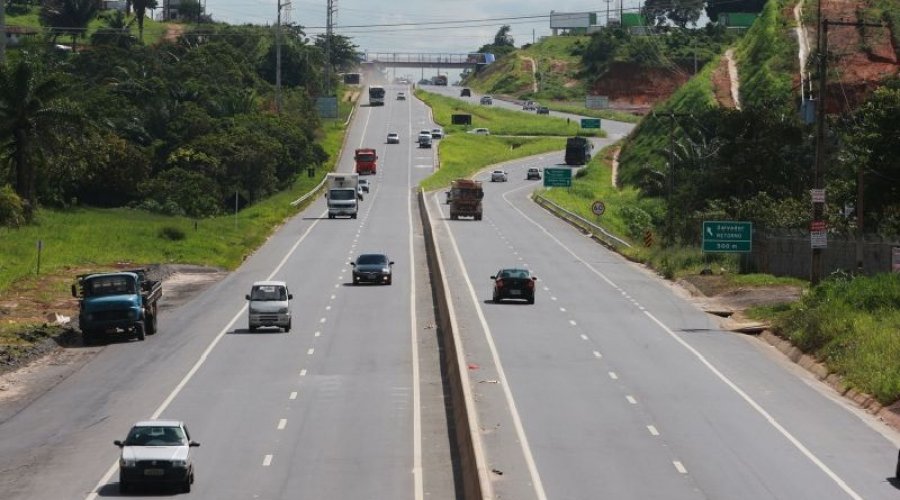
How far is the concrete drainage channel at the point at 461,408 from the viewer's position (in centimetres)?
2656

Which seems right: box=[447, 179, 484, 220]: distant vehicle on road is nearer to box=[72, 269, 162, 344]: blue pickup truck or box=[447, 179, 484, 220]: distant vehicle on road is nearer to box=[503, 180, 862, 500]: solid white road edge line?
box=[503, 180, 862, 500]: solid white road edge line

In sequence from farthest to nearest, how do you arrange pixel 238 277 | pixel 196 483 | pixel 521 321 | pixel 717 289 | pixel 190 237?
pixel 190 237 → pixel 238 277 → pixel 717 289 → pixel 521 321 → pixel 196 483

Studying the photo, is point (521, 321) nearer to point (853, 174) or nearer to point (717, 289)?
point (717, 289)

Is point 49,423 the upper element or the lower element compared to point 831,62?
lower

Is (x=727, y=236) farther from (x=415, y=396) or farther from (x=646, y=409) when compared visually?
(x=646, y=409)

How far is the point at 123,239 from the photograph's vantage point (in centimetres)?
8856

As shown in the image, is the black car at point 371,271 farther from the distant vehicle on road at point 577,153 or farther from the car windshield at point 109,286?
the distant vehicle on road at point 577,153

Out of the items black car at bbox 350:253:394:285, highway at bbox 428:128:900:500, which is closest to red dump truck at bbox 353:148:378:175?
black car at bbox 350:253:394:285

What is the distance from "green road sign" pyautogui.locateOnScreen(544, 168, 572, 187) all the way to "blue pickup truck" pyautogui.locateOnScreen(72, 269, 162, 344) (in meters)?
83.9

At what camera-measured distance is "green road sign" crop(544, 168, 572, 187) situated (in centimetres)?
13600

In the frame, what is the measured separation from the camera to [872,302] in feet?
169

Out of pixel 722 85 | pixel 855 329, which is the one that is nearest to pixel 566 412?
pixel 855 329

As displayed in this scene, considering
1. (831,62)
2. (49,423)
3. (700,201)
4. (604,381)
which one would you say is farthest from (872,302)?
(831,62)

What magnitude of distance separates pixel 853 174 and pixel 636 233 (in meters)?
41.7
